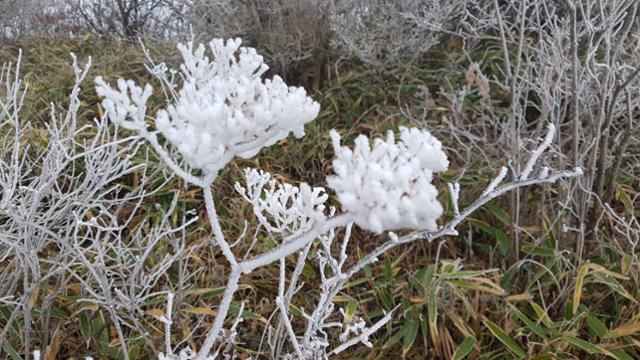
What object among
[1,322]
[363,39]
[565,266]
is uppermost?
[363,39]

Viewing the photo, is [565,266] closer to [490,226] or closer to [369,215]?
[490,226]

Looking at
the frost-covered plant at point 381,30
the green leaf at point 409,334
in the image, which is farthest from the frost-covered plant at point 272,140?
the frost-covered plant at point 381,30

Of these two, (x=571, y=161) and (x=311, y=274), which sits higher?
(x=571, y=161)

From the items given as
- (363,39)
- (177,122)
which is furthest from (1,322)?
(363,39)

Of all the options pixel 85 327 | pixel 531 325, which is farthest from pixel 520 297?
pixel 85 327

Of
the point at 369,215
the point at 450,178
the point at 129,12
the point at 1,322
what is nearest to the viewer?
the point at 369,215
